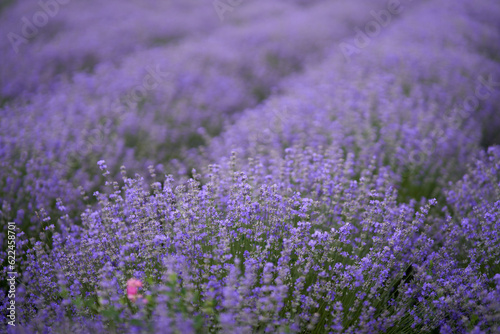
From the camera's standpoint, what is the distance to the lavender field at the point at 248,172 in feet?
6.79

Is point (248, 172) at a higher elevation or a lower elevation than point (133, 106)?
higher

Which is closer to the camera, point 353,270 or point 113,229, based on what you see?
point 353,270

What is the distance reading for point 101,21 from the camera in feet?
32.7

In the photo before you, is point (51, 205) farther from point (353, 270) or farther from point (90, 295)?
point (353, 270)

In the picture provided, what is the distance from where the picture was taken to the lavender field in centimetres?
207

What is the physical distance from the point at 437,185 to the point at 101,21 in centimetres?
966

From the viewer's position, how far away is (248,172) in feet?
10.1

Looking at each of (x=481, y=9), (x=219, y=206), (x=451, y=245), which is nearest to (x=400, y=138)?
(x=451, y=245)

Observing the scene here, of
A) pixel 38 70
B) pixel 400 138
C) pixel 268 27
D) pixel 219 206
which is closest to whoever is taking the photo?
pixel 219 206

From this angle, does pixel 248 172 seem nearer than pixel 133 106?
Yes

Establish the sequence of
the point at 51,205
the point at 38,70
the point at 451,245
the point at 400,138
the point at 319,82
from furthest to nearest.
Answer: the point at 38,70 < the point at 319,82 < the point at 400,138 < the point at 51,205 < the point at 451,245

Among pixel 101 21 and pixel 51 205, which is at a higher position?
pixel 101 21

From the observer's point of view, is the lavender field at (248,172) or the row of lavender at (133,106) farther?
the row of lavender at (133,106)

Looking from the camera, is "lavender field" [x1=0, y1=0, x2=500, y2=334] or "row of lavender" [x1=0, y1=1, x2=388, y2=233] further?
"row of lavender" [x1=0, y1=1, x2=388, y2=233]
